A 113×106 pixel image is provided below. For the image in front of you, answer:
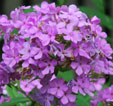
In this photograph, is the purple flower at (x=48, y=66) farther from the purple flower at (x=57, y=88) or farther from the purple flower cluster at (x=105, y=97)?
the purple flower cluster at (x=105, y=97)

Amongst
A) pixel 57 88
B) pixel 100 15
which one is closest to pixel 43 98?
pixel 57 88

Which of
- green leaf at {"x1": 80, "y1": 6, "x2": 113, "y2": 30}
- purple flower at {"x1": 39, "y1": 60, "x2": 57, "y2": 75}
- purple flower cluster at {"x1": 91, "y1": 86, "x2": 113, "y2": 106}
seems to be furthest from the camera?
green leaf at {"x1": 80, "y1": 6, "x2": 113, "y2": 30}

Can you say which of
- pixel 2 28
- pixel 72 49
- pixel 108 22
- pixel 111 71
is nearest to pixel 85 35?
pixel 72 49

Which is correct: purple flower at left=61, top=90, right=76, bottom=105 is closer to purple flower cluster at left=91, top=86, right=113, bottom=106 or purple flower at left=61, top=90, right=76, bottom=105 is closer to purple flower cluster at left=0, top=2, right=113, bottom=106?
purple flower cluster at left=0, top=2, right=113, bottom=106

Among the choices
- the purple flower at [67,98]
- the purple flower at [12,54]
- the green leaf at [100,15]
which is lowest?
the purple flower at [67,98]

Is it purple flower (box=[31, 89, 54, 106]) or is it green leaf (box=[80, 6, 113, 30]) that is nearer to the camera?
purple flower (box=[31, 89, 54, 106])

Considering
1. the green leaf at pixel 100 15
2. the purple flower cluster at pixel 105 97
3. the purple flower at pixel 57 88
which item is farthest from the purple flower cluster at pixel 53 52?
the green leaf at pixel 100 15

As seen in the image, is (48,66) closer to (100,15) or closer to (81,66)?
(81,66)

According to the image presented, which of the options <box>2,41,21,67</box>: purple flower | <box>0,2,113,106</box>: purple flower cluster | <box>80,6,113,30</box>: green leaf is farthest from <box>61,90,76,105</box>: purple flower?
<box>80,6,113,30</box>: green leaf
